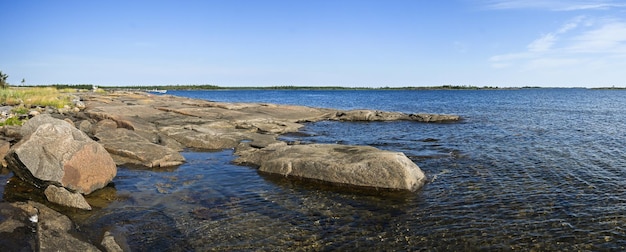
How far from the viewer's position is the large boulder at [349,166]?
14039mm

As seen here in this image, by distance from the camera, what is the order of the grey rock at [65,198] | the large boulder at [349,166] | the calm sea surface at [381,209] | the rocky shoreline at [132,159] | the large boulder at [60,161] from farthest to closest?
1. the large boulder at [349,166]
2. the large boulder at [60,161]
3. the grey rock at [65,198]
4. the rocky shoreline at [132,159]
5. the calm sea surface at [381,209]

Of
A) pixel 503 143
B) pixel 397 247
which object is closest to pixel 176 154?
pixel 397 247

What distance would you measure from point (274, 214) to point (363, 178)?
416 cm

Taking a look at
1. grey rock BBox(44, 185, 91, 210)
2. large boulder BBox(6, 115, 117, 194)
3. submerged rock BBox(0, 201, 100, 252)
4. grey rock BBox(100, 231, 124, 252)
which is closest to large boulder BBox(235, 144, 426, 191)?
large boulder BBox(6, 115, 117, 194)

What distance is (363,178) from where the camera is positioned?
14195mm

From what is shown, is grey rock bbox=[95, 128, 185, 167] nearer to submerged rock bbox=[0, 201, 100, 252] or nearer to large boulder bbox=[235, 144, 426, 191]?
large boulder bbox=[235, 144, 426, 191]

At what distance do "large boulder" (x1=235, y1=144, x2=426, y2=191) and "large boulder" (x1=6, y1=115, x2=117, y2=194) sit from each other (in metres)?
6.40

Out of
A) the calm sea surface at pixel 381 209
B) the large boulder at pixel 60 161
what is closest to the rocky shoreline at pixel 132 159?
the large boulder at pixel 60 161

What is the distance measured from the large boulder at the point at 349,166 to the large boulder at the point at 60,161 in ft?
21.0

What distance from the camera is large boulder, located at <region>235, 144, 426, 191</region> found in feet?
46.1

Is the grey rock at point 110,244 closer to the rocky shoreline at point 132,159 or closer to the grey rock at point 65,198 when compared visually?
the rocky shoreline at point 132,159

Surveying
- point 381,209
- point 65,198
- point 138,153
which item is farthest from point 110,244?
point 138,153

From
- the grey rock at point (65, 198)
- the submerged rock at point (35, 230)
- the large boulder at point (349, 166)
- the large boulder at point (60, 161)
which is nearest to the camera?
the submerged rock at point (35, 230)

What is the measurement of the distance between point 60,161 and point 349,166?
32.5 feet
